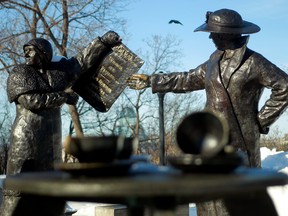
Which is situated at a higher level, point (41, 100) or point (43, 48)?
point (43, 48)

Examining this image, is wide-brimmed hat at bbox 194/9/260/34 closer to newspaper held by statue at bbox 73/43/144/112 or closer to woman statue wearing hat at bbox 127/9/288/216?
woman statue wearing hat at bbox 127/9/288/216

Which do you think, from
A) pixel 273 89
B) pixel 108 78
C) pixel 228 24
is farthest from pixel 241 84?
pixel 108 78

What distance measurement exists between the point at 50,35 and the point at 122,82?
13.3 metres

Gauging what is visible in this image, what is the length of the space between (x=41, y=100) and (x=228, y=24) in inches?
74.0

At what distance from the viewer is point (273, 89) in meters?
4.84

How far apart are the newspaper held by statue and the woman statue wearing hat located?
39.4 inches

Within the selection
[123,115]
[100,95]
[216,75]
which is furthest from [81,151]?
[123,115]

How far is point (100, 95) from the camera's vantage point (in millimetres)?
5652

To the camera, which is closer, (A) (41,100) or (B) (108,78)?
(A) (41,100)

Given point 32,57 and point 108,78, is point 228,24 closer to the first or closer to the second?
point 108,78

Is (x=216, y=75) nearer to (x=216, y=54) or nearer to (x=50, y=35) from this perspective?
(x=216, y=54)

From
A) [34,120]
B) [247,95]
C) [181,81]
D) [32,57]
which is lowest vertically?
[34,120]

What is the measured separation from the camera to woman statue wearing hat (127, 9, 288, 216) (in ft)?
15.7

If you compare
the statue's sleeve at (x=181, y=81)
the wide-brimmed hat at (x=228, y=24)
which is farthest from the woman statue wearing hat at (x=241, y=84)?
the statue's sleeve at (x=181, y=81)
